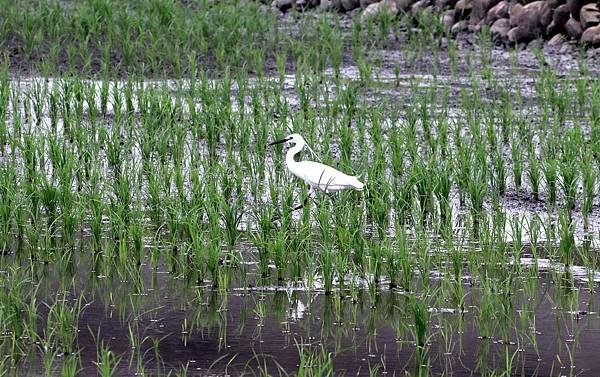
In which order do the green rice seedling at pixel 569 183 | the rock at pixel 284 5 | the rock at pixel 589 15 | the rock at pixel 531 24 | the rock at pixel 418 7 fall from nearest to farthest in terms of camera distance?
the green rice seedling at pixel 569 183
the rock at pixel 589 15
the rock at pixel 531 24
the rock at pixel 418 7
the rock at pixel 284 5

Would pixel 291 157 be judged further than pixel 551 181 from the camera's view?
No

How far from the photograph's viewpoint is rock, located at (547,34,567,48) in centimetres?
1491

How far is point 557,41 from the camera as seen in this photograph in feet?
49.1

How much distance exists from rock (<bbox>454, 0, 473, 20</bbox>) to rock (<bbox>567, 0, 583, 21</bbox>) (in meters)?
1.63

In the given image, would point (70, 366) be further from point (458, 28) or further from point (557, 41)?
point (458, 28)

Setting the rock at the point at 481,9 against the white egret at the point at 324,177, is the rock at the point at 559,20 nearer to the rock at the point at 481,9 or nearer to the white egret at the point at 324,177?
the rock at the point at 481,9

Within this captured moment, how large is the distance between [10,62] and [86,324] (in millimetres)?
7810

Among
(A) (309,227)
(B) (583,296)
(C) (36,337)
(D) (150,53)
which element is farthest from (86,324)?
(D) (150,53)

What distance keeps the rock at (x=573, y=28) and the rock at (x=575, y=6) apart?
0.05m

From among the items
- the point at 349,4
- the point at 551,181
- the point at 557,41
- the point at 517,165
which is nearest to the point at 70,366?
the point at 551,181

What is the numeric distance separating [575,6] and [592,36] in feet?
2.02

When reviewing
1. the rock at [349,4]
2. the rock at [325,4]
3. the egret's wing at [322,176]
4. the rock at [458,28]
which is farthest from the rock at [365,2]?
the egret's wing at [322,176]

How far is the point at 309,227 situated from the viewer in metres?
6.90

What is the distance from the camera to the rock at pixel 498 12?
15820mm
